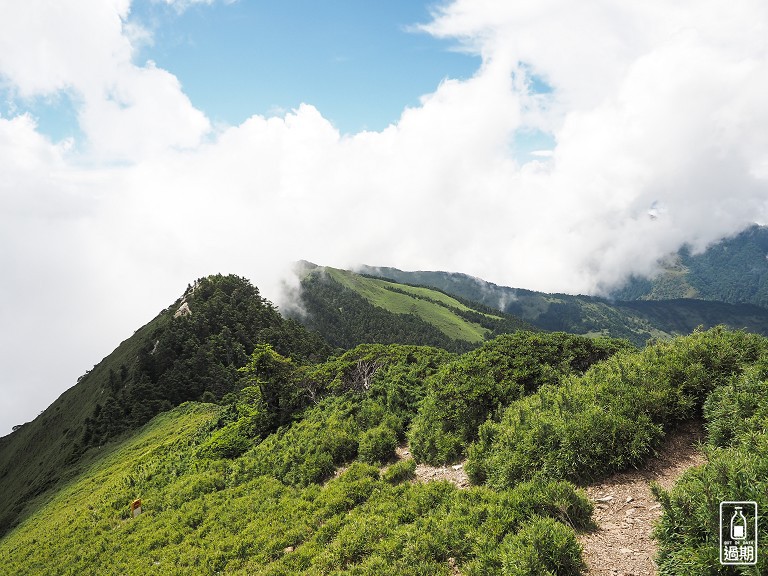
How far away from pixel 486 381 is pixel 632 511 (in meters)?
11.5

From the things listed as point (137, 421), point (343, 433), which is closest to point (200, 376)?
point (137, 421)

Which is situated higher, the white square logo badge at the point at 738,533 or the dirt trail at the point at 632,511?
the white square logo badge at the point at 738,533

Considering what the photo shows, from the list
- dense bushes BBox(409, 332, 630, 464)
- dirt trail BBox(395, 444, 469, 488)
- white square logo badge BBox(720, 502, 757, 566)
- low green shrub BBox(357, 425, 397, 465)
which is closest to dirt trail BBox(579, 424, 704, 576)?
white square logo badge BBox(720, 502, 757, 566)

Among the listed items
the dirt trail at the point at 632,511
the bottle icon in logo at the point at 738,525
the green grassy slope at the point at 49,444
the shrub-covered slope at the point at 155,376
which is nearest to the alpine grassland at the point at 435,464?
the bottle icon in logo at the point at 738,525

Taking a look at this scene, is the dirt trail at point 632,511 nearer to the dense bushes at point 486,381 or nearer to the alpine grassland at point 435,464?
the alpine grassland at point 435,464

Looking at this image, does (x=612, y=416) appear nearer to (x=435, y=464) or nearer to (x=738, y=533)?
(x=738, y=533)

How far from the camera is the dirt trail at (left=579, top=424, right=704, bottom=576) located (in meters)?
9.53

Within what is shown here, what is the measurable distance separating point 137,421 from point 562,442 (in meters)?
106

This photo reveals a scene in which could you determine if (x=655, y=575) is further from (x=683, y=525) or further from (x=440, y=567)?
(x=440, y=567)

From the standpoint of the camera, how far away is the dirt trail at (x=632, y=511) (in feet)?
31.3

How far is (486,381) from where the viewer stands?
22.7 meters

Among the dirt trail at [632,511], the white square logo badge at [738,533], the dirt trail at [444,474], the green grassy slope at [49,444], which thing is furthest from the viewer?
the green grassy slope at [49,444]

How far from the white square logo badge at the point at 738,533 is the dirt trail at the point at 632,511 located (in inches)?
100.0

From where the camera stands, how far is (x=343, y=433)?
2595 centimetres
